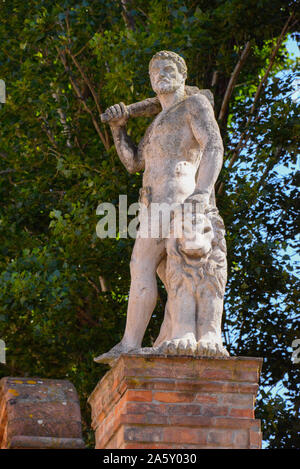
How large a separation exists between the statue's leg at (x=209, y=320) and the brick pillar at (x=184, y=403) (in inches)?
5.7

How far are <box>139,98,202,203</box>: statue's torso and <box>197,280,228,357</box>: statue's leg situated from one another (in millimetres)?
790

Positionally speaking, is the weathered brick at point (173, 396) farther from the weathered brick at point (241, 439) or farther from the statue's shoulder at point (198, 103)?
the statue's shoulder at point (198, 103)

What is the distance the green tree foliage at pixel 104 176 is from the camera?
13.1 metres

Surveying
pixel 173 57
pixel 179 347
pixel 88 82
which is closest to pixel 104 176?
pixel 88 82

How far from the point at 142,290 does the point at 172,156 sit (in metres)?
1.08

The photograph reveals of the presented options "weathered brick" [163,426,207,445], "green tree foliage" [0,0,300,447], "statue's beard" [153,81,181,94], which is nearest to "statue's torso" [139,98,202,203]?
"statue's beard" [153,81,181,94]

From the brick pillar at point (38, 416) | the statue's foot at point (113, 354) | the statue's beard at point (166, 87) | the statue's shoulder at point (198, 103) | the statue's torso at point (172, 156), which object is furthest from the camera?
the statue's beard at point (166, 87)

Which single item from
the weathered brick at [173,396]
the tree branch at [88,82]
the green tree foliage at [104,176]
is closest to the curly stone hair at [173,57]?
the weathered brick at [173,396]

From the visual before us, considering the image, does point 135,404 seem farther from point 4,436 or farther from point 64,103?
point 64,103

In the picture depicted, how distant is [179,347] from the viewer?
23.4 ft

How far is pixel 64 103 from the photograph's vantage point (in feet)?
48.8

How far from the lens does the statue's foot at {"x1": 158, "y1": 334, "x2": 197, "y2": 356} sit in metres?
7.12

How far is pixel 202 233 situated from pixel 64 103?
304 inches

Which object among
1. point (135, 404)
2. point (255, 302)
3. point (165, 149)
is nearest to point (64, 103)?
point (255, 302)
